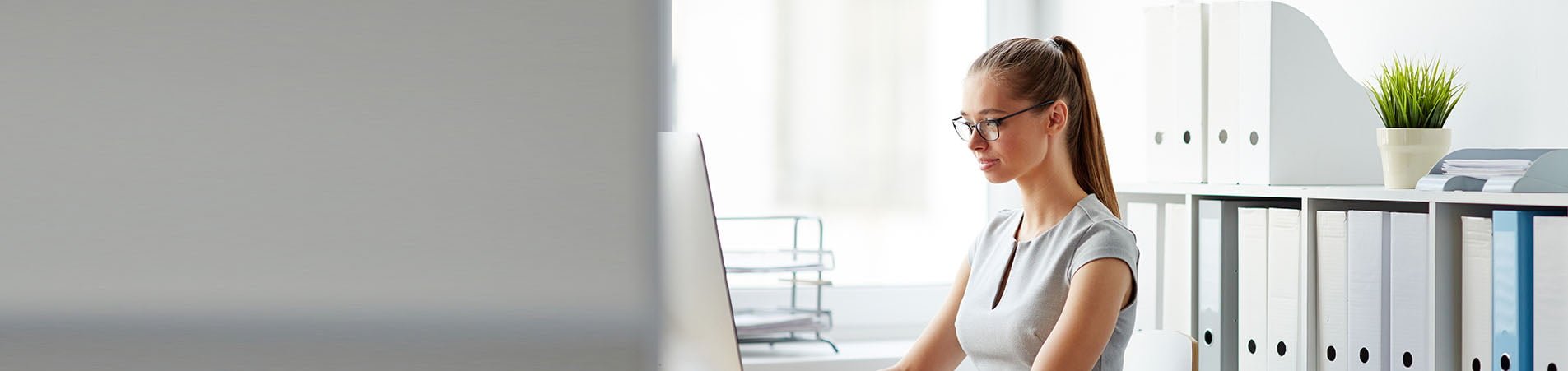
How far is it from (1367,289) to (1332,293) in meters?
0.07

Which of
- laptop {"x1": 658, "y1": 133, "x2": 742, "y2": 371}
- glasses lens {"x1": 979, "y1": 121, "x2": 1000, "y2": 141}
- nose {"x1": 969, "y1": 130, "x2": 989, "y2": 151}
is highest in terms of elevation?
glasses lens {"x1": 979, "y1": 121, "x2": 1000, "y2": 141}

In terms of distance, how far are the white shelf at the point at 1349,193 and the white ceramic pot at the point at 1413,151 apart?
0.03 meters

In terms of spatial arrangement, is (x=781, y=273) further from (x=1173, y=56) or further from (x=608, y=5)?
(x=608, y=5)

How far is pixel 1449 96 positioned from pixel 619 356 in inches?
71.9

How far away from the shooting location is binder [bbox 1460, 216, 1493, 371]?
58.9 inches

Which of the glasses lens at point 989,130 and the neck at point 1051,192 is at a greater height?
the glasses lens at point 989,130

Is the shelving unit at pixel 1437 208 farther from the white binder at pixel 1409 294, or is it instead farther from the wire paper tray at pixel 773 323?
the wire paper tray at pixel 773 323

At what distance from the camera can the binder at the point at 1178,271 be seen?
2.02m

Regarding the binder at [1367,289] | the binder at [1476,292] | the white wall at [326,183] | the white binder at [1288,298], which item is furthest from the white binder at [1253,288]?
the white wall at [326,183]

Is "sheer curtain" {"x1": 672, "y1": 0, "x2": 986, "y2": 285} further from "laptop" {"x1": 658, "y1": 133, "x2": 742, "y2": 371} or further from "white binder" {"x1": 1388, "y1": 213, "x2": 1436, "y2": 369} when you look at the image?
"laptop" {"x1": 658, "y1": 133, "x2": 742, "y2": 371}

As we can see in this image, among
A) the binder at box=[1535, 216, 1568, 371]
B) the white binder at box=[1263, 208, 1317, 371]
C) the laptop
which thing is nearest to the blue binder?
the binder at box=[1535, 216, 1568, 371]

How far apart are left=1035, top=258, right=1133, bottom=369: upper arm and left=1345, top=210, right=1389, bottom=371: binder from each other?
1.67 ft

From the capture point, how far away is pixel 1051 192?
1.49m

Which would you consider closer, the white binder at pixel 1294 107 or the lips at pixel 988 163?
the lips at pixel 988 163
